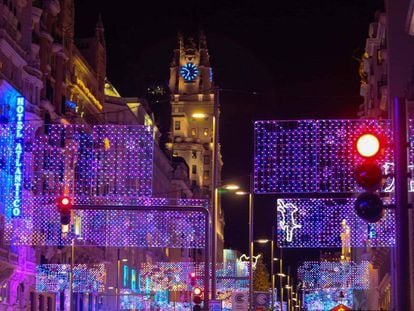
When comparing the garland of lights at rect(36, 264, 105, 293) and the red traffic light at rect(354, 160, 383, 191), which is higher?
the red traffic light at rect(354, 160, 383, 191)

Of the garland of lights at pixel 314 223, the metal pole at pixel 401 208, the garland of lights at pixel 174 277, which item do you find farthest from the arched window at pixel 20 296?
the metal pole at pixel 401 208

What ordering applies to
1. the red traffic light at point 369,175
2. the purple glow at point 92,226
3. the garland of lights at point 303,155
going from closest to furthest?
the red traffic light at point 369,175, the garland of lights at point 303,155, the purple glow at point 92,226

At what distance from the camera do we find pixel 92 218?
41875 mm

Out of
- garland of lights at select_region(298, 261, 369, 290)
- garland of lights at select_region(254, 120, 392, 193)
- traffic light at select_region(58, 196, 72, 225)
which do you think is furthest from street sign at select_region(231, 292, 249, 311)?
garland of lights at select_region(298, 261, 369, 290)

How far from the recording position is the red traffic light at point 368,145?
451 inches

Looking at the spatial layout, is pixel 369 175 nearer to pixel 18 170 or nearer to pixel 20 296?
pixel 18 170

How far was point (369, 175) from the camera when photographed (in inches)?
463

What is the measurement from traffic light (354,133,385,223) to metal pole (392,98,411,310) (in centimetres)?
63

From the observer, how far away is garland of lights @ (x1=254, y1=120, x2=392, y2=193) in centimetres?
2669

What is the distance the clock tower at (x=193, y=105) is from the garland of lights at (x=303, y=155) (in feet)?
467

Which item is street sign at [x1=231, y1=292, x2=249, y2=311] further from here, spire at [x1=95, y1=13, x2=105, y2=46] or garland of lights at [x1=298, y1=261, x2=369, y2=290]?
spire at [x1=95, y1=13, x2=105, y2=46]

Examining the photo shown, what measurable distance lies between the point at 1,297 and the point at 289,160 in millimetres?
26922

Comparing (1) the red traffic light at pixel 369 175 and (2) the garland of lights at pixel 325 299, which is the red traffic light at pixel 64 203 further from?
(2) the garland of lights at pixel 325 299

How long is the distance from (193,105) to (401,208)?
168 metres
